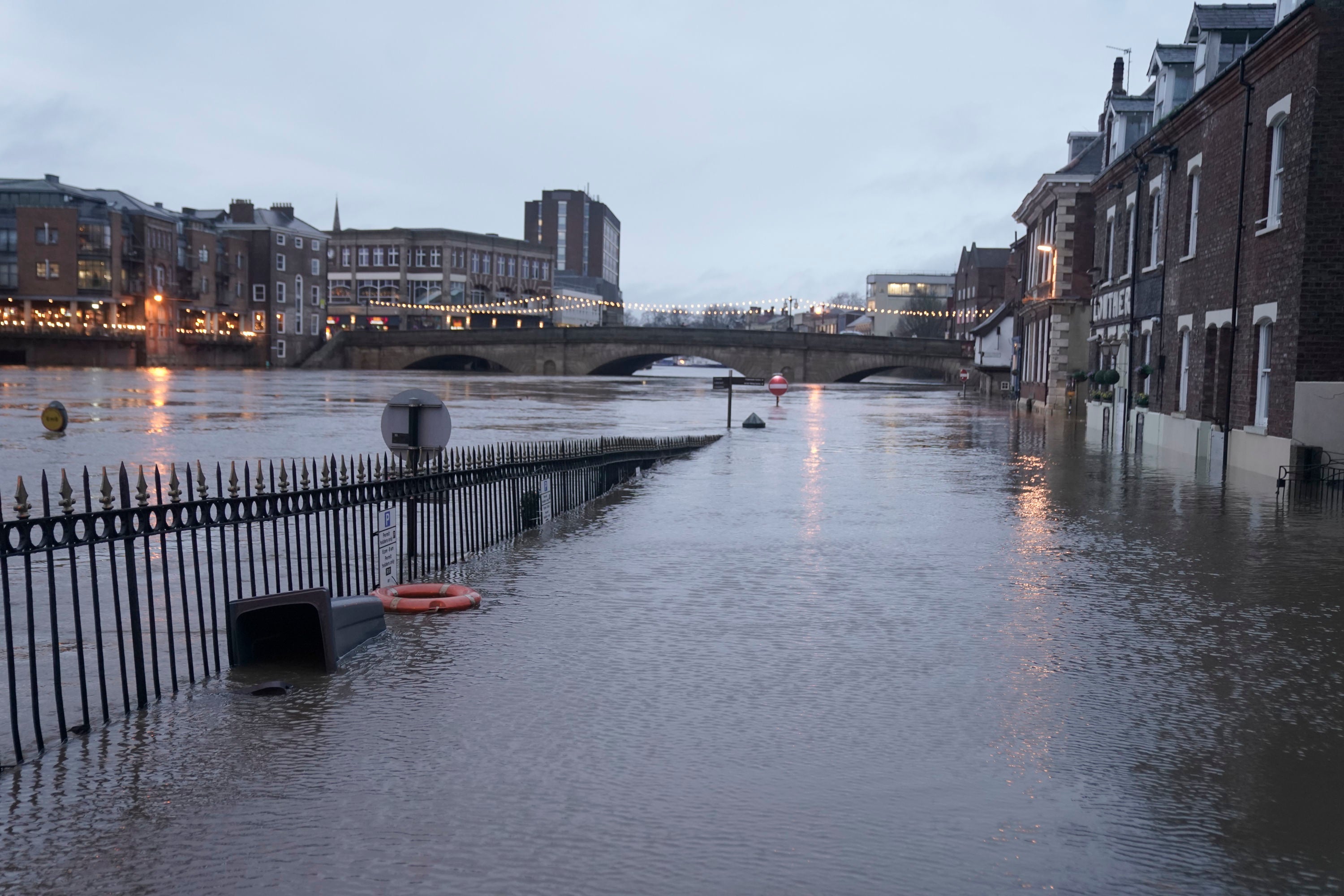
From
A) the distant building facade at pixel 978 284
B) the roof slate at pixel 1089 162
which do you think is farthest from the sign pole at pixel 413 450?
the distant building facade at pixel 978 284

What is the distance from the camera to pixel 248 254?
111250 millimetres

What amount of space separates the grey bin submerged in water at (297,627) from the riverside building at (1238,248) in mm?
16840

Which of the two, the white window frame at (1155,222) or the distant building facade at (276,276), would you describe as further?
the distant building facade at (276,276)

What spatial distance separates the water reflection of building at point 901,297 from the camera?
161m

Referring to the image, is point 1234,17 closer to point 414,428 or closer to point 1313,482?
point 1313,482

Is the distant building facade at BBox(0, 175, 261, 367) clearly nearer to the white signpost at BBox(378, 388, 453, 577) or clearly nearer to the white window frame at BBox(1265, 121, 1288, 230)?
the white window frame at BBox(1265, 121, 1288, 230)

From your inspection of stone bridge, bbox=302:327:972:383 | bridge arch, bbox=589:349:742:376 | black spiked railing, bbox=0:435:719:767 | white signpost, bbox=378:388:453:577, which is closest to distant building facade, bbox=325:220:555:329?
stone bridge, bbox=302:327:972:383

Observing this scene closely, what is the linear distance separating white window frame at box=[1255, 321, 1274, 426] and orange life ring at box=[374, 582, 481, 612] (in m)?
16.7

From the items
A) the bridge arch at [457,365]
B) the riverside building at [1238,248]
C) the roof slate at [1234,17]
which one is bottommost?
the bridge arch at [457,365]

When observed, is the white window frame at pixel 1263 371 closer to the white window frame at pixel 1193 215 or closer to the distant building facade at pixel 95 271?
the white window frame at pixel 1193 215

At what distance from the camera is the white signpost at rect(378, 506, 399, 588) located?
9.80 metres

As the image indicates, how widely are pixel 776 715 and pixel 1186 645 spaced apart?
11.5 ft

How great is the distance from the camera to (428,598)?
9508 mm

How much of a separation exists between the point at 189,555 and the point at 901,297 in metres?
165
